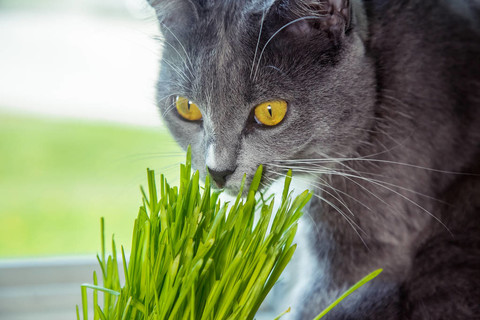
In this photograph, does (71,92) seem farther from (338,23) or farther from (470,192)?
(470,192)

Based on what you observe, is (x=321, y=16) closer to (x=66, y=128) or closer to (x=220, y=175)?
(x=220, y=175)

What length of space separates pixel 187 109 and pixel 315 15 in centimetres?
24

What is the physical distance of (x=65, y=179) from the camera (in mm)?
1399

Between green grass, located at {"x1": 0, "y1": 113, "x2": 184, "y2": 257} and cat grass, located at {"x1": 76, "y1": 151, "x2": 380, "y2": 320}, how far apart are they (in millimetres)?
776

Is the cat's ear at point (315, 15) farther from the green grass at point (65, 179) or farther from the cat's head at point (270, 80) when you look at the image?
the green grass at point (65, 179)

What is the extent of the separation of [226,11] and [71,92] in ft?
2.29

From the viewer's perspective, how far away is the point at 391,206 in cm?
78

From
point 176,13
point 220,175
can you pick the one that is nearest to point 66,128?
point 176,13

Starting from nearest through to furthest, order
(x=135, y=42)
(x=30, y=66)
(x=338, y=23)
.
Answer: (x=338, y=23)
(x=135, y=42)
(x=30, y=66)

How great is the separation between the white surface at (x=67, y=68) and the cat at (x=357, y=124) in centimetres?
41

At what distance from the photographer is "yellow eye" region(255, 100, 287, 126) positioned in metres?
0.72

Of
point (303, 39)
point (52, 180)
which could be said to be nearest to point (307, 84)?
point (303, 39)

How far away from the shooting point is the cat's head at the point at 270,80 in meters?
0.71

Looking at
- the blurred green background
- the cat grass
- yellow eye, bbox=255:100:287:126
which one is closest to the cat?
yellow eye, bbox=255:100:287:126
